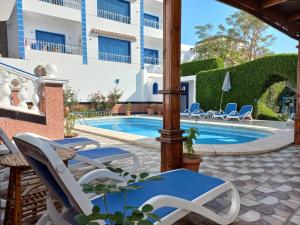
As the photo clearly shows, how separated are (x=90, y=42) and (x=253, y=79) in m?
11.0

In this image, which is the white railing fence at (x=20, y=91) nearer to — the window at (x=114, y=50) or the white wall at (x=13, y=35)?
the white wall at (x=13, y=35)

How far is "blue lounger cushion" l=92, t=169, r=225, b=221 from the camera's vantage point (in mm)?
1775

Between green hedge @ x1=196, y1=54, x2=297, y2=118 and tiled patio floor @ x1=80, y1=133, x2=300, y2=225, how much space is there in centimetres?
676

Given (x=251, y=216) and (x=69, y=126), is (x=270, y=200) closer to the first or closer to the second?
(x=251, y=216)

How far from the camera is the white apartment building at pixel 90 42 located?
13789 millimetres

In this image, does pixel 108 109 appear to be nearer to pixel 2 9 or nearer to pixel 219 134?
pixel 219 134

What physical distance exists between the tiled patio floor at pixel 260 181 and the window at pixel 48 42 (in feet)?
42.1

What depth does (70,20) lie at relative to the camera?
15.7 metres

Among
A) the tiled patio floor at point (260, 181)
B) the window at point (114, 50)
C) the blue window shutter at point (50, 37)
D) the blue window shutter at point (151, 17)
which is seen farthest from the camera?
the blue window shutter at point (151, 17)

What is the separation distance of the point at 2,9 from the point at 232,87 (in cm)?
1184

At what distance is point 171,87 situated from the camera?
9.58 feet

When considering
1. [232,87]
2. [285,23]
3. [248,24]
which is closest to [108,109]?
[232,87]

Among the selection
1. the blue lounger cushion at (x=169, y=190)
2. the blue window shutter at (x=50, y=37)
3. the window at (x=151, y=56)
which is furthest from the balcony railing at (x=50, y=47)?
the blue lounger cushion at (x=169, y=190)

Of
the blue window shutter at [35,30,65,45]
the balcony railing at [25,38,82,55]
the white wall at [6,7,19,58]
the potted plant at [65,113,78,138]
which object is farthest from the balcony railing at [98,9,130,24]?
the potted plant at [65,113,78,138]
